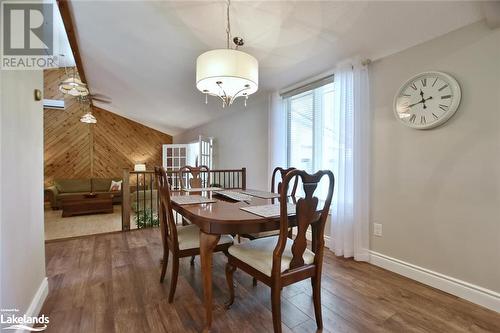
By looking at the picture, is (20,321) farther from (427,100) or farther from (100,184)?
(100,184)

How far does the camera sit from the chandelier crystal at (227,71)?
5.81 ft

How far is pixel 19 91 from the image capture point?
1386mm

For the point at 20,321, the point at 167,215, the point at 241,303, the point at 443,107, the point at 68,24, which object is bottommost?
the point at 241,303

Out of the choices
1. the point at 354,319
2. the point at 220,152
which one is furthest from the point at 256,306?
the point at 220,152

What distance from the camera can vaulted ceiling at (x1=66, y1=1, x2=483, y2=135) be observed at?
1.88 m

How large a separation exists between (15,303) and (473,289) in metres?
2.98

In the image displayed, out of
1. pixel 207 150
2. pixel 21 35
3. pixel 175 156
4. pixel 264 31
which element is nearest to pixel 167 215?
pixel 21 35

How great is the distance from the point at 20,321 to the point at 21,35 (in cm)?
165

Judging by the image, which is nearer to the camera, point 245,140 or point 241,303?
point 241,303

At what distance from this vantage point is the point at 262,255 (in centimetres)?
147

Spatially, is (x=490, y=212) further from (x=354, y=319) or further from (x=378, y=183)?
(x=354, y=319)

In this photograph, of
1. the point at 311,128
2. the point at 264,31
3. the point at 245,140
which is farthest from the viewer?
the point at 245,140

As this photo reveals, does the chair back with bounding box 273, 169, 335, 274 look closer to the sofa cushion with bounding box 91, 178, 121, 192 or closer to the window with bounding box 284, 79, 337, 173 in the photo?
the window with bounding box 284, 79, 337, 173

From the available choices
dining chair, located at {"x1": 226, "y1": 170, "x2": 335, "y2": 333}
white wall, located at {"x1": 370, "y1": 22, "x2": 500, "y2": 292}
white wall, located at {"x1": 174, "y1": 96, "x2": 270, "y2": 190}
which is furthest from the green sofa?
white wall, located at {"x1": 370, "y1": 22, "x2": 500, "y2": 292}
